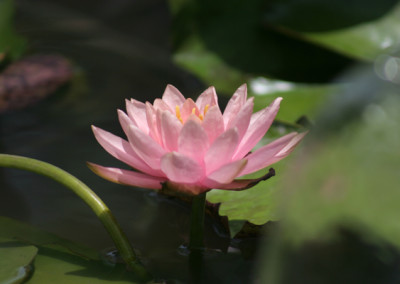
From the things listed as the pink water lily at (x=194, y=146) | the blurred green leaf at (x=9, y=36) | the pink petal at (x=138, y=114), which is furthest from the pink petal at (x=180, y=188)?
the blurred green leaf at (x=9, y=36)

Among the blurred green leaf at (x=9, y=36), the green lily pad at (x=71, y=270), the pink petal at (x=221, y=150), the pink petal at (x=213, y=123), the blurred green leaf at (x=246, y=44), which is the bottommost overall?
the green lily pad at (x=71, y=270)

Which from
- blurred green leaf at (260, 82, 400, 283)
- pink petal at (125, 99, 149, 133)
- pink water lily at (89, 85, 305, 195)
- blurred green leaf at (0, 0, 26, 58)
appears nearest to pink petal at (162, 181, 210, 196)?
pink water lily at (89, 85, 305, 195)

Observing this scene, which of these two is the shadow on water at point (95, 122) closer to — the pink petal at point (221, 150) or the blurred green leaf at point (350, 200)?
the pink petal at point (221, 150)

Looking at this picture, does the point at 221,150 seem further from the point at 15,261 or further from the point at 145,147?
the point at 15,261

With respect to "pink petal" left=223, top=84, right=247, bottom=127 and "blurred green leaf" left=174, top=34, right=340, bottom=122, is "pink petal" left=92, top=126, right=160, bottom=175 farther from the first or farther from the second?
"blurred green leaf" left=174, top=34, right=340, bottom=122

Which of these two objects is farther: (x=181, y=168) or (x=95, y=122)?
(x=95, y=122)

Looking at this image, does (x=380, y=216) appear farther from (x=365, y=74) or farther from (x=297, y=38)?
(x=297, y=38)

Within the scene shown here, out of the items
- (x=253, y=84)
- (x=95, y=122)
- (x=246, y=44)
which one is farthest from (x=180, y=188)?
(x=246, y=44)
